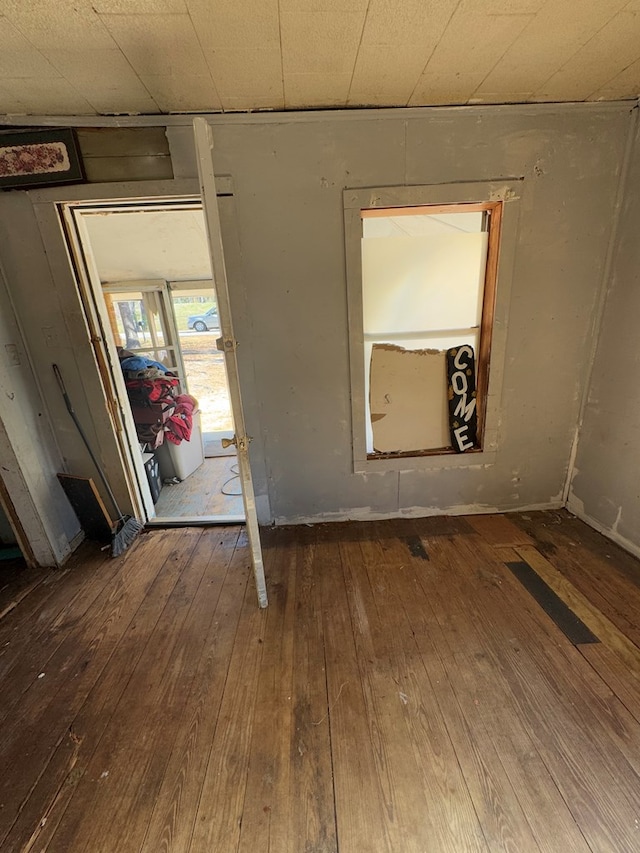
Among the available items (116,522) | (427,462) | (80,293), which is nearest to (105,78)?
(80,293)

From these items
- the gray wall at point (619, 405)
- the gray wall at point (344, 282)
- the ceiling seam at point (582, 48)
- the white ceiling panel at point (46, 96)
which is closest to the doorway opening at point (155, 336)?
the gray wall at point (344, 282)

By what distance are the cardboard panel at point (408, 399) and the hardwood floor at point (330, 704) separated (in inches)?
28.0

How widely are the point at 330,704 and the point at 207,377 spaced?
5360mm

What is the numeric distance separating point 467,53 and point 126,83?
1.46 meters

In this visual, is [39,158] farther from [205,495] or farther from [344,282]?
[205,495]

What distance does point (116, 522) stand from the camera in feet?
7.74

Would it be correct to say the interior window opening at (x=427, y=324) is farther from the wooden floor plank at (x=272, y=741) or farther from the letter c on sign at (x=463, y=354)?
the wooden floor plank at (x=272, y=741)

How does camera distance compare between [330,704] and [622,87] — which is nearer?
[330,704]

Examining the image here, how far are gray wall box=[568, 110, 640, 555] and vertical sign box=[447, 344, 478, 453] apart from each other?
28.5 inches

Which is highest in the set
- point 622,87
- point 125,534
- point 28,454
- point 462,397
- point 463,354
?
point 622,87

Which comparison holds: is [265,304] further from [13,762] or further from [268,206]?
[13,762]

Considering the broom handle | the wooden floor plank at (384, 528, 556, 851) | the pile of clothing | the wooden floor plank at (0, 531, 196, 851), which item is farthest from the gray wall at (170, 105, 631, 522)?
the pile of clothing

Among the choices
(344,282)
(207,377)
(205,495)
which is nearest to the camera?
(344,282)

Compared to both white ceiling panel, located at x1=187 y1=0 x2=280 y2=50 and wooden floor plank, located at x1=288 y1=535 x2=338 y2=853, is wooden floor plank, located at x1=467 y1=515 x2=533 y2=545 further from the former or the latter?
white ceiling panel, located at x1=187 y1=0 x2=280 y2=50
